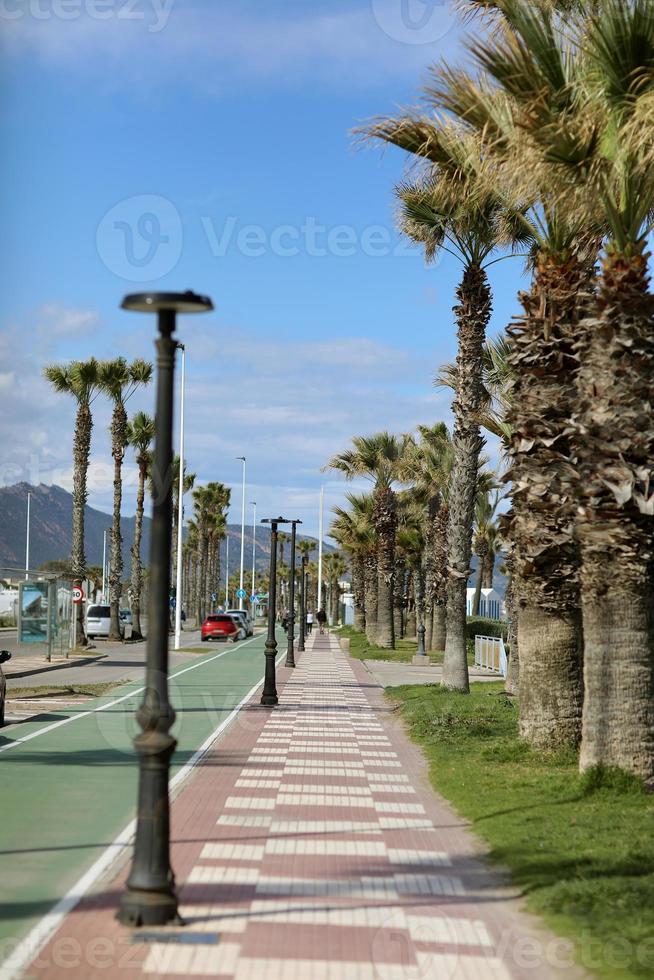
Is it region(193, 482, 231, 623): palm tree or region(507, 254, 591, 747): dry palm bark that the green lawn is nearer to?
region(507, 254, 591, 747): dry palm bark

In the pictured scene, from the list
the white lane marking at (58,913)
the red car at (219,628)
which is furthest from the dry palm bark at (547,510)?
the red car at (219,628)

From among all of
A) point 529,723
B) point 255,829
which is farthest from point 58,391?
point 255,829

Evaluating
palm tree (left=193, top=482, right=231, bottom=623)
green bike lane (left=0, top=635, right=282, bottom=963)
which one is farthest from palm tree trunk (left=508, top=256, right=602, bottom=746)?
palm tree (left=193, top=482, right=231, bottom=623)

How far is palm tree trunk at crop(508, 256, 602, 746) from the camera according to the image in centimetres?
1438

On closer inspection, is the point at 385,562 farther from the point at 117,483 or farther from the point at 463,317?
the point at 463,317

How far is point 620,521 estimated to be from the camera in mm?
11938

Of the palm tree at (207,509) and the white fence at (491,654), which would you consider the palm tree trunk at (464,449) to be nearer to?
the white fence at (491,654)

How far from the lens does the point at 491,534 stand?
7594 centimetres

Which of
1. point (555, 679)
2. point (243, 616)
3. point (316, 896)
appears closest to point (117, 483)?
point (243, 616)

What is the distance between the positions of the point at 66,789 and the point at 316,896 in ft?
18.7

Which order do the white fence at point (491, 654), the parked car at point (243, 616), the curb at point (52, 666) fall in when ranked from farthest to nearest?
the parked car at point (243, 616), the white fence at point (491, 654), the curb at point (52, 666)

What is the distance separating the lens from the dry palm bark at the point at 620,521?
11844 mm

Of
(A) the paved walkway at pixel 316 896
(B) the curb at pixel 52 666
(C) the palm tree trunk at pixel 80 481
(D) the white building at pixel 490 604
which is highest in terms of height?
(C) the palm tree trunk at pixel 80 481

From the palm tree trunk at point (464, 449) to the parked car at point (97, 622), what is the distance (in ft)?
119
